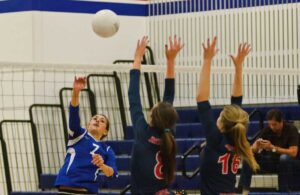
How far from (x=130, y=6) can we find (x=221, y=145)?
9001 millimetres

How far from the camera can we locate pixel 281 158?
13.3 metres

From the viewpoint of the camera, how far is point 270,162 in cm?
1363

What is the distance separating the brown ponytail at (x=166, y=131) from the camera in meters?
8.11

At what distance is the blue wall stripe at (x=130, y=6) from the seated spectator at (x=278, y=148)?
295cm

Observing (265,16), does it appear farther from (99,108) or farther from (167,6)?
(99,108)

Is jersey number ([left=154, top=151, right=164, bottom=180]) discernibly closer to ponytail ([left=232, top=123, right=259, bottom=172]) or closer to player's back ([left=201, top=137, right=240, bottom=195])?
player's back ([left=201, top=137, right=240, bottom=195])

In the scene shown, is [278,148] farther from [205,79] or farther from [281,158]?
[205,79]

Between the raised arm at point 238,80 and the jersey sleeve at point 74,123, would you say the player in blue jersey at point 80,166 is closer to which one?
the jersey sleeve at point 74,123

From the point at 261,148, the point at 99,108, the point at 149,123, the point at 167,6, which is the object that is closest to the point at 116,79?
the point at 99,108

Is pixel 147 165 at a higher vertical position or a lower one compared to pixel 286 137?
higher

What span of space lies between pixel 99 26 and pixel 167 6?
513 cm

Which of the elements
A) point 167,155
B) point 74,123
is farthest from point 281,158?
point 167,155

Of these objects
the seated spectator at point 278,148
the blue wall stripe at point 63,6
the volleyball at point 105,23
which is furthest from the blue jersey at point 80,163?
the blue wall stripe at point 63,6

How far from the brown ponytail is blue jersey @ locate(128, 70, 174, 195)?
0.04 meters
